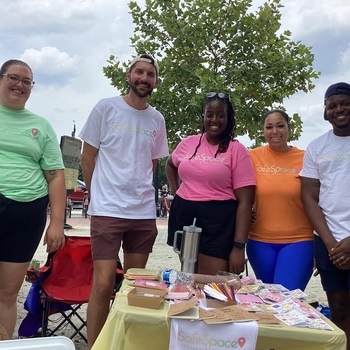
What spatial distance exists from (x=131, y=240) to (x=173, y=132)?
6.72 meters

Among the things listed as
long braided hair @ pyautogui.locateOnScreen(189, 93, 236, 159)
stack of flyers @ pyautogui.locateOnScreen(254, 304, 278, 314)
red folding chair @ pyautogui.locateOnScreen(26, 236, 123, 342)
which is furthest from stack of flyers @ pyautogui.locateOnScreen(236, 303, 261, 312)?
red folding chair @ pyautogui.locateOnScreen(26, 236, 123, 342)

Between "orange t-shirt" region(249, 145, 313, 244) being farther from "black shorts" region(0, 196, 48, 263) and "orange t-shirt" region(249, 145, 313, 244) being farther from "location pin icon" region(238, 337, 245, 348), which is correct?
"black shorts" region(0, 196, 48, 263)

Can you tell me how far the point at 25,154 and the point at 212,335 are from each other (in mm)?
1685

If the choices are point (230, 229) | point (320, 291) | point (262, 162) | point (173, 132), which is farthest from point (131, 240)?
point (173, 132)

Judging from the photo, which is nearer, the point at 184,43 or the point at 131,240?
the point at 131,240

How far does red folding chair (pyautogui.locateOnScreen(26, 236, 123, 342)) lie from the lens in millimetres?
3553

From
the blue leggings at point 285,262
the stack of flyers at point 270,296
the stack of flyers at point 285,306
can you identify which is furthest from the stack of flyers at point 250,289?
the blue leggings at point 285,262

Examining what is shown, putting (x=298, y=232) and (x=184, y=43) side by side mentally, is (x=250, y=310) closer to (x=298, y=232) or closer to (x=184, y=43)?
(x=298, y=232)

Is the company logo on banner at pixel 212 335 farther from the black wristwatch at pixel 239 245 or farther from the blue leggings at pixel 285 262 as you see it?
the blue leggings at pixel 285 262

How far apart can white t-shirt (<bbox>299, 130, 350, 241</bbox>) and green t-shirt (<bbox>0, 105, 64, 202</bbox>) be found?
1.81 metres

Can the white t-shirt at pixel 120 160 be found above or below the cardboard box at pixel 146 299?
above

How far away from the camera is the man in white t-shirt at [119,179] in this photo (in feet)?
9.65

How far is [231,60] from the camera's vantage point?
9.78 m

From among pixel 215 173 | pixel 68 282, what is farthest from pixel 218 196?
pixel 68 282
